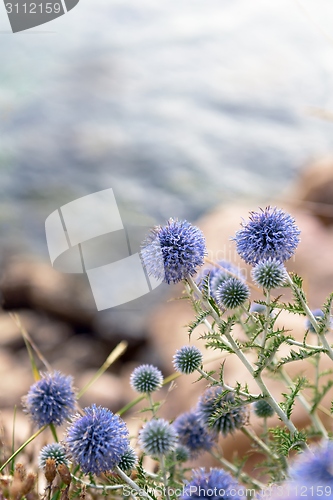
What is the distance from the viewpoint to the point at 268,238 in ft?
3.23

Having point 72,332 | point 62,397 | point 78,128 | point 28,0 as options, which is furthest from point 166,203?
point 62,397

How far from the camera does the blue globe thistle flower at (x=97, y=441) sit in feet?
3.16

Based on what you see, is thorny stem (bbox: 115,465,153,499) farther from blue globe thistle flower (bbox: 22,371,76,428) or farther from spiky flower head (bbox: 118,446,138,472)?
blue globe thistle flower (bbox: 22,371,76,428)

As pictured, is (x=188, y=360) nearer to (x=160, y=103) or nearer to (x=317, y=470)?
(x=317, y=470)

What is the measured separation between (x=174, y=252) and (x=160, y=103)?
3733 millimetres

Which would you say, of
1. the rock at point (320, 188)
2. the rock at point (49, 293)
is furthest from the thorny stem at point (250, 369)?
the rock at point (49, 293)

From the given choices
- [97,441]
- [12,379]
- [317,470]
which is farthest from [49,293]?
[317,470]

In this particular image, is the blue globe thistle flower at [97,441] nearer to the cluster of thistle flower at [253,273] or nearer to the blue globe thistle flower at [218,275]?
the cluster of thistle flower at [253,273]

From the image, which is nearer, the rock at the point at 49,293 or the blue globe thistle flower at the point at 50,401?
the blue globe thistle flower at the point at 50,401

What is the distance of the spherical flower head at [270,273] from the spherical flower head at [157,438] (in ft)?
1.02

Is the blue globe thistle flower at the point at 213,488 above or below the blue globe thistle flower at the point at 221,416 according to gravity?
above

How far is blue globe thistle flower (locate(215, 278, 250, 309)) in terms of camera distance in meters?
1.07

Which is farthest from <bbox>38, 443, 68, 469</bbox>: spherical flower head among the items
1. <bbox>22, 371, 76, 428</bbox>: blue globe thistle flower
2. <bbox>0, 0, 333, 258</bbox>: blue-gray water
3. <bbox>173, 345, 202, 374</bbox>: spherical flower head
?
<bbox>0, 0, 333, 258</bbox>: blue-gray water

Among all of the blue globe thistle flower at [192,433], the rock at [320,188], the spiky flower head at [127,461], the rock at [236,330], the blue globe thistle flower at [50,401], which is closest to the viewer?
the spiky flower head at [127,461]
